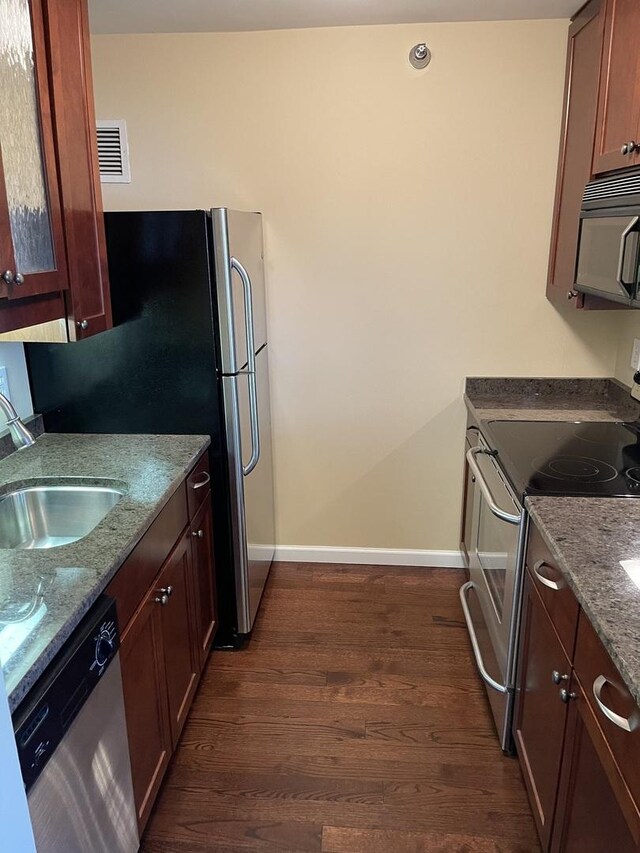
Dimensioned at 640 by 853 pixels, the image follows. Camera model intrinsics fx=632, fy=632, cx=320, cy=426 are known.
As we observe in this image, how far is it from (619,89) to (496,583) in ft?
5.31

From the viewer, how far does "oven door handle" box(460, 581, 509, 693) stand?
198cm

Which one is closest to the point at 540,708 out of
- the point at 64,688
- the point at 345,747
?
the point at 345,747

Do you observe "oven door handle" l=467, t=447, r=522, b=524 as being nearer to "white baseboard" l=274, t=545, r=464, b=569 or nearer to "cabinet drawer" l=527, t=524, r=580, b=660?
"cabinet drawer" l=527, t=524, r=580, b=660

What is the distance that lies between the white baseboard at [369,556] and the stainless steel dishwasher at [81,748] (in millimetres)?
1757

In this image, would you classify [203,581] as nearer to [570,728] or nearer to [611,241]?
[570,728]

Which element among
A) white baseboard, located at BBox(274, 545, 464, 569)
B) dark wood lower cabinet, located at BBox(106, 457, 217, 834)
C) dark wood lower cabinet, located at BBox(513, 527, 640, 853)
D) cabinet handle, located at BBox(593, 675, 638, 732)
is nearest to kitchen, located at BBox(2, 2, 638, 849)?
white baseboard, located at BBox(274, 545, 464, 569)

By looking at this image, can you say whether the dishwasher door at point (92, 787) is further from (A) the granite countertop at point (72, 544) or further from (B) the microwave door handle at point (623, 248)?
(B) the microwave door handle at point (623, 248)

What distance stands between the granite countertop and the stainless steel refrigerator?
0.10 meters

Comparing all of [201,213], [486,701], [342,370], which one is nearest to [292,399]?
[342,370]

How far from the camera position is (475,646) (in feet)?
7.64

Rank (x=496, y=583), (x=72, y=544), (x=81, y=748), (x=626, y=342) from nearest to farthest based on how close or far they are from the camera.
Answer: (x=81, y=748) < (x=72, y=544) < (x=496, y=583) < (x=626, y=342)

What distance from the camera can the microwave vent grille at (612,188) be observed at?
1.79 metres

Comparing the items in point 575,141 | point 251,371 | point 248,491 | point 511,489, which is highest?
point 575,141

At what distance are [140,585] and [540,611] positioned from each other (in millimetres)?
1034
